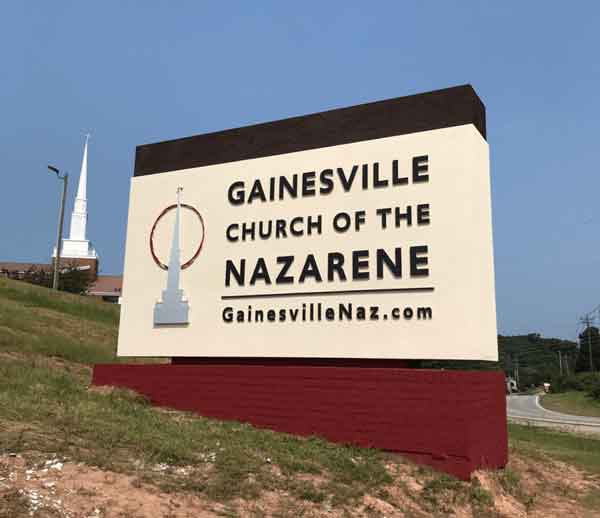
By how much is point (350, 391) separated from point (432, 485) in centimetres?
247

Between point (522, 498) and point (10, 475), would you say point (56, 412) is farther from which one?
point (522, 498)

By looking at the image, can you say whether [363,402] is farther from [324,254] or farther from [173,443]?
[173,443]

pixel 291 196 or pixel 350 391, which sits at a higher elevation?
pixel 291 196

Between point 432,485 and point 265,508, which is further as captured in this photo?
point 432,485

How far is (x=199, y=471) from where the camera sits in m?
9.17

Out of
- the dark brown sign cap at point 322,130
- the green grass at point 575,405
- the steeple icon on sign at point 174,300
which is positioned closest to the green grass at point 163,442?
the steeple icon on sign at point 174,300

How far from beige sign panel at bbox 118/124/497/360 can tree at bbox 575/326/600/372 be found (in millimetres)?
88995

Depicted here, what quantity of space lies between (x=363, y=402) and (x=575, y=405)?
155 ft

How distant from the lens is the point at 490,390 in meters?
12.4

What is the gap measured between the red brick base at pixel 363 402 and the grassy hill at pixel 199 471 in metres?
0.38

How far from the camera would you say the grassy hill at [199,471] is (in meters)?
7.85

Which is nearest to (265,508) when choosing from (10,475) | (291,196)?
(10,475)

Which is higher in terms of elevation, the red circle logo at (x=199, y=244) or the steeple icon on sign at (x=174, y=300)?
the red circle logo at (x=199, y=244)

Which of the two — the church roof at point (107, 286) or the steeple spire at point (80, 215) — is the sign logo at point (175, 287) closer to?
the church roof at point (107, 286)
